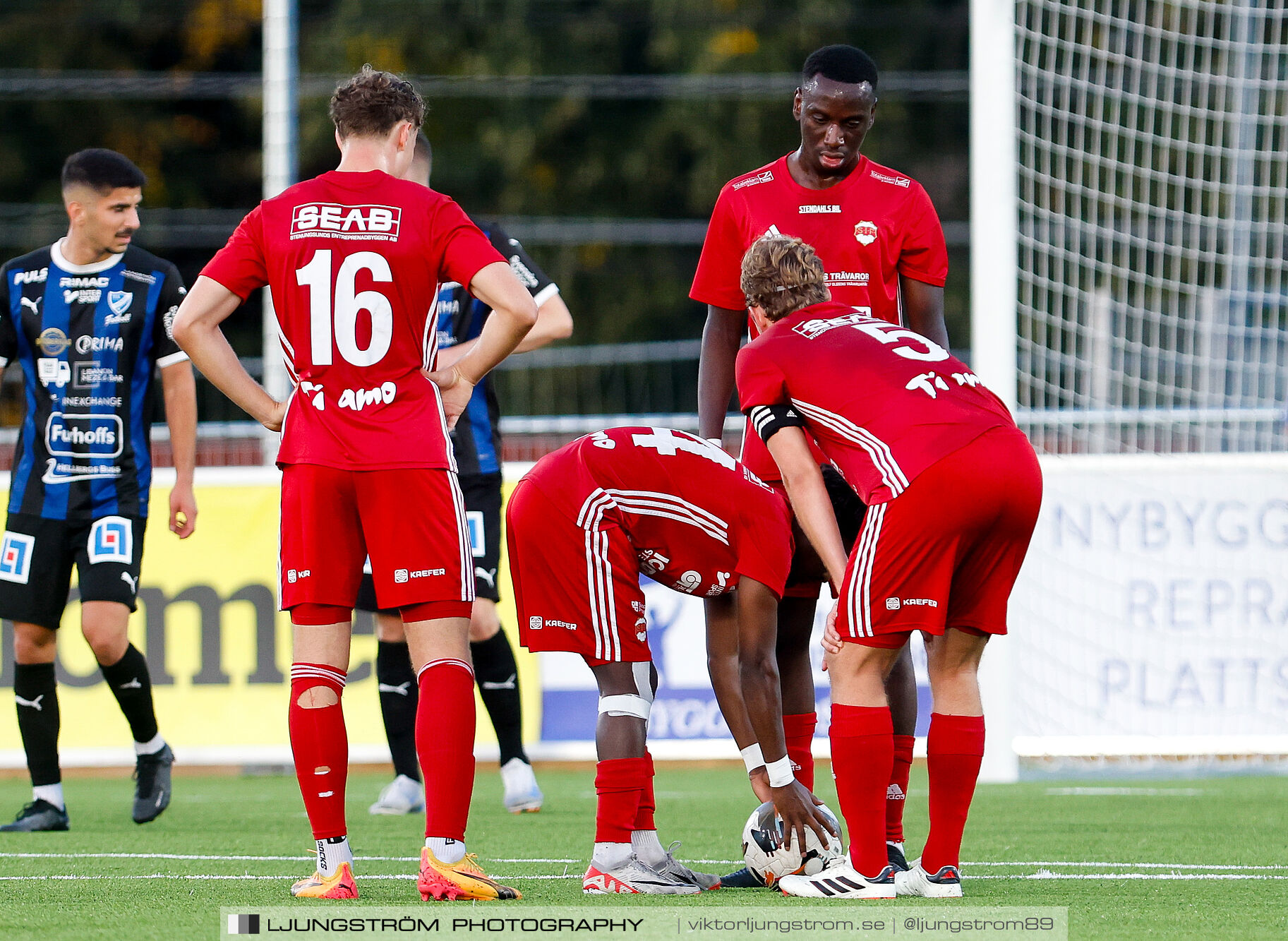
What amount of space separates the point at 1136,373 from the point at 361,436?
6556 mm

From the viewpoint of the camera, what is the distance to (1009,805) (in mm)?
7320

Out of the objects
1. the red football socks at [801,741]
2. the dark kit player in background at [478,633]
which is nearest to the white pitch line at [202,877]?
the red football socks at [801,741]

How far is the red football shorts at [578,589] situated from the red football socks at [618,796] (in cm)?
29

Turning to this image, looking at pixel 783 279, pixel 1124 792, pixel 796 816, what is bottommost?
pixel 1124 792

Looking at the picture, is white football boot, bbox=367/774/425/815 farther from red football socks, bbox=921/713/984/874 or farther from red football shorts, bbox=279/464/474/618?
red football socks, bbox=921/713/984/874

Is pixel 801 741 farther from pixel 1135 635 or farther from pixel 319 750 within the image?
pixel 1135 635

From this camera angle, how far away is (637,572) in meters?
5.02

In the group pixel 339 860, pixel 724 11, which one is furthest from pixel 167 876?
pixel 724 11

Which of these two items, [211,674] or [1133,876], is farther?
[211,674]

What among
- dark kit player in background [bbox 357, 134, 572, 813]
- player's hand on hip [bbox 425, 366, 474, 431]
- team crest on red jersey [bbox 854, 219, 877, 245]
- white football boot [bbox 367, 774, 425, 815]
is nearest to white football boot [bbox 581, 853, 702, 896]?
player's hand on hip [bbox 425, 366, 474, 431]

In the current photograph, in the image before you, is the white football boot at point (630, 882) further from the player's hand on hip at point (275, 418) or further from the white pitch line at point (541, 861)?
the player's hand on hip at point (275, 418)

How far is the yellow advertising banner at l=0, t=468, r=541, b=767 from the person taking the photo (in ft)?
28.8

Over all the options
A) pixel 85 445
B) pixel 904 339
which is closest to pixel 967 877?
pixel 904 339

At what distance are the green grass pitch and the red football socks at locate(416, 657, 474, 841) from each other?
0.24 metres
